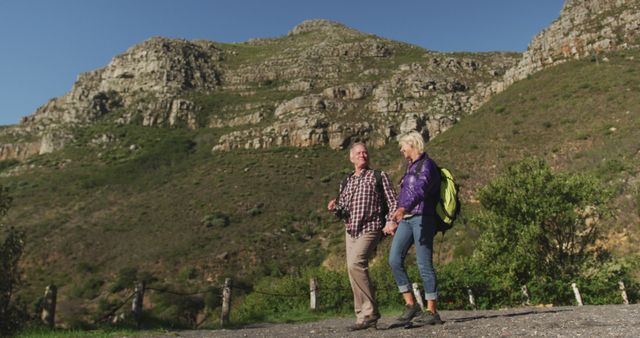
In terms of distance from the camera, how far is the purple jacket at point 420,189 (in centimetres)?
468

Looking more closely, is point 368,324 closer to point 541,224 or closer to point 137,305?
point 137,305

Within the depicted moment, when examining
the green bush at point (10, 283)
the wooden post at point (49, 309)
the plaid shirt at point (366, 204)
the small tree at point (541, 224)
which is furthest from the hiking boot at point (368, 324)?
the small tree at point (541, 224)

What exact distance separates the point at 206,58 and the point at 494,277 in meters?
86.9

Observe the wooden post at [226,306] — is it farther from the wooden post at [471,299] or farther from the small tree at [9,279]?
the wooden post at [471,299]

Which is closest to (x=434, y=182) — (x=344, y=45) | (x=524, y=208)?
(x=524, y=208)

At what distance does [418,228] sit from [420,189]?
45cm

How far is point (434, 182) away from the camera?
4.84 meters

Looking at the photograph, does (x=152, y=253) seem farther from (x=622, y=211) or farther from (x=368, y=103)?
(x=368, y=103)

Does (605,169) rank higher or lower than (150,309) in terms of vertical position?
higher

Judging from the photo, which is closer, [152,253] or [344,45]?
[152,253]

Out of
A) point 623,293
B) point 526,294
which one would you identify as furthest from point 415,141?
point 623,293

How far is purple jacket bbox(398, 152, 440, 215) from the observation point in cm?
468

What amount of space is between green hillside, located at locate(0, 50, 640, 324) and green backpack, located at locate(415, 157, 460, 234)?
1448 centimetres

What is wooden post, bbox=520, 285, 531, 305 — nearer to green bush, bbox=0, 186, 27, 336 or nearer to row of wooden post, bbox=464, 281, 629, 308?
row of wooden post, bbox=464, 281, 629, 308
